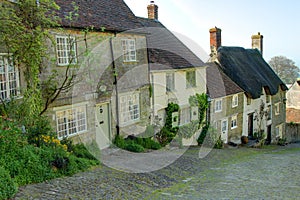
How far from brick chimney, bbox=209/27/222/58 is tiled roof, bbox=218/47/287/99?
0.48 m

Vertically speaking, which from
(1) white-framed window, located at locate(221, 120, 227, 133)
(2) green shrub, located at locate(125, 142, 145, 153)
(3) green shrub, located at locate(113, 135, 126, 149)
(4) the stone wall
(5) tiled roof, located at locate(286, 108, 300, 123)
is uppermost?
(3) green shrub, located at locate(113, 135, 126, 149)

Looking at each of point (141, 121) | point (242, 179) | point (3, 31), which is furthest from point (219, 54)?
point (3, 31)

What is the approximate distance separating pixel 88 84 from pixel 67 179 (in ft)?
18.7

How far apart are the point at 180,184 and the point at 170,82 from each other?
10459 mm

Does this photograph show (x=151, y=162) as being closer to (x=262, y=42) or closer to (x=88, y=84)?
(x=88, y=84)

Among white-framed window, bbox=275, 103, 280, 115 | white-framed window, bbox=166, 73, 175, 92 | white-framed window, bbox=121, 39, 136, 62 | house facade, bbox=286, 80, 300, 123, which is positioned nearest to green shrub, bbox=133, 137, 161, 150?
white-framed window, bbox=166, 73, 175, 92

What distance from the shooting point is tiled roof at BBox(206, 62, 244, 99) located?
82.7 feet

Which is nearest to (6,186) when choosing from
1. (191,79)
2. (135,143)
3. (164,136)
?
(135,143)

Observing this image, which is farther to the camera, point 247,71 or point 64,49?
point 247,71

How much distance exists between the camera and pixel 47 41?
1214cm

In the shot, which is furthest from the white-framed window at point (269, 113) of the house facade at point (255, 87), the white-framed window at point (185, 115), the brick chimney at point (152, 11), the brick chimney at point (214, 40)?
the brick chimney at point (152, 11)

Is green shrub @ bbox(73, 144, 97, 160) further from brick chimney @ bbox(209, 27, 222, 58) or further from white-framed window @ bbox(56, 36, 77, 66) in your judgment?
brick chimney @ bbox(209, 27, 222, 58)

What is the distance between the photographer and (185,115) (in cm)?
2222

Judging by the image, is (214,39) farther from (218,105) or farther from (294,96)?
(294,96)
